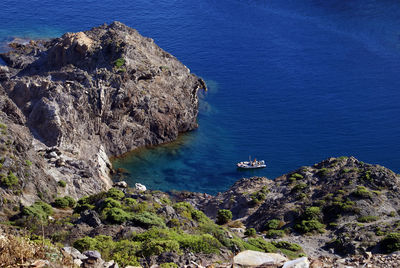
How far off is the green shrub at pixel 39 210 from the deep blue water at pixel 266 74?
3953cm

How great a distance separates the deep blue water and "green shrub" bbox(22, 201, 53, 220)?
3953cm

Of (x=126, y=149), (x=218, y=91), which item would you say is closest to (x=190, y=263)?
(x=126, y=149)

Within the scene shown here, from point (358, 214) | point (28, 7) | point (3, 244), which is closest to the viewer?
point (3, 244)

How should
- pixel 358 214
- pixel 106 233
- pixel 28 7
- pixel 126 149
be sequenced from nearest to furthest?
pixel 106 233
pixel 358 214
pixel 126 149
pixel 28 7

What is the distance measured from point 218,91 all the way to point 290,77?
21422mm

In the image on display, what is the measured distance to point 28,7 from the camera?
163375 mm

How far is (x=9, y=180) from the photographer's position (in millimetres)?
43875

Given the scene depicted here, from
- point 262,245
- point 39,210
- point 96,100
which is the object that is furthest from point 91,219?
point 96,100

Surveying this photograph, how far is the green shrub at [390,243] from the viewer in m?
44.7

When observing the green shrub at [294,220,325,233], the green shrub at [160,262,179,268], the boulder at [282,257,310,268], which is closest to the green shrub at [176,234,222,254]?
the green shrub at [160,262,179,268]

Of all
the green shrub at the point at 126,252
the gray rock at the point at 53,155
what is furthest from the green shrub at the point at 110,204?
the gray rock at the point at 53,155

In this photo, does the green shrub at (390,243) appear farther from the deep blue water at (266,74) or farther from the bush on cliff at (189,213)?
the deep blue water at (266,74)

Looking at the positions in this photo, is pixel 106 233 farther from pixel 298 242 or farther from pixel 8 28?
pixel 8 28

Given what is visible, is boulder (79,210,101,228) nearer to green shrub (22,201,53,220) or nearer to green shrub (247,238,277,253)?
green shrub (22,201,53,220)
